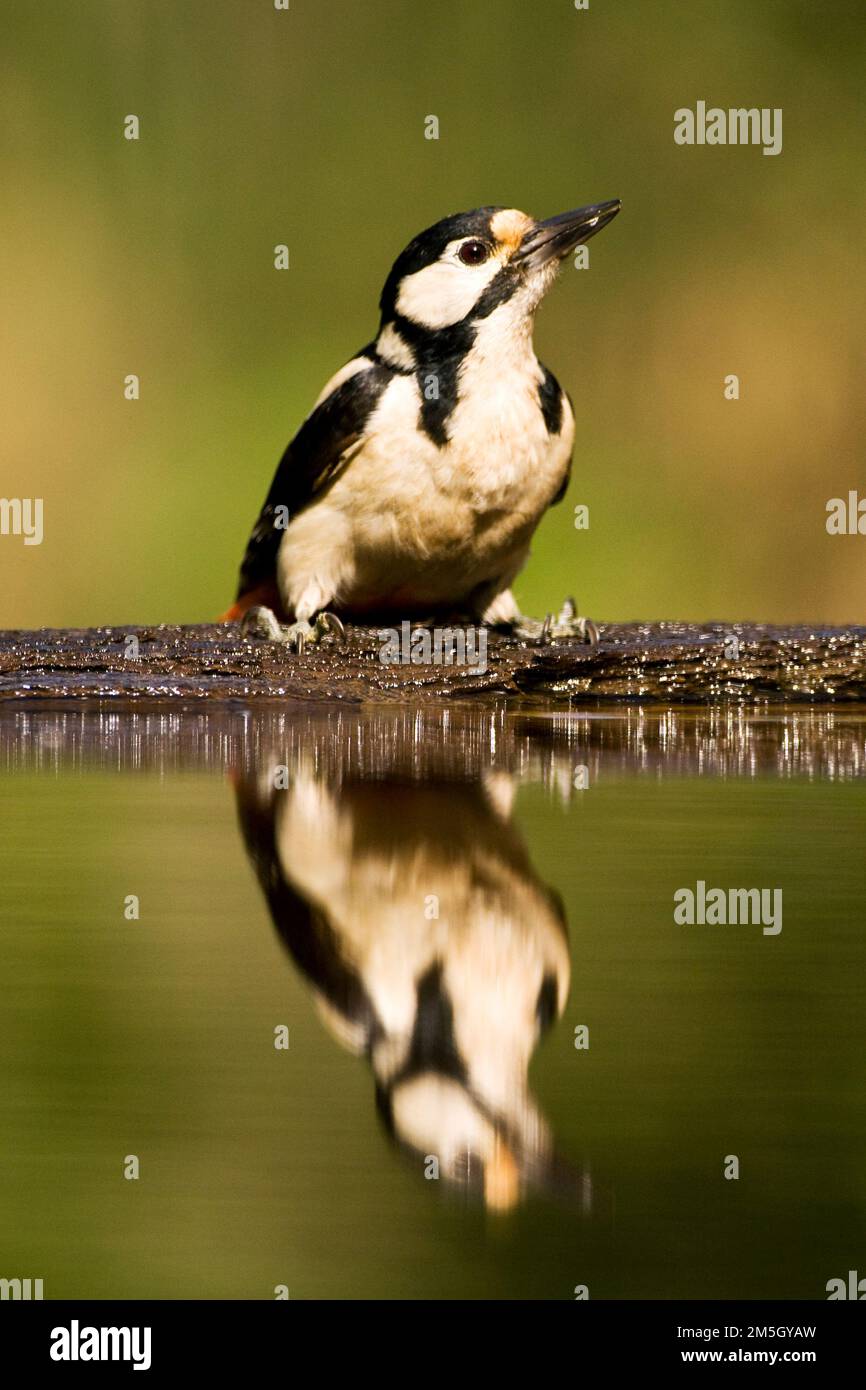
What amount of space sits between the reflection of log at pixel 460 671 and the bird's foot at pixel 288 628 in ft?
1.15

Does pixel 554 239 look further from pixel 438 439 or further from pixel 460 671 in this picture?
pixel 460 671

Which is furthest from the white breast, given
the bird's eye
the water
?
the water

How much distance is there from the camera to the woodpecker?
12.0ft

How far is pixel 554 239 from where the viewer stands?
12.5ft

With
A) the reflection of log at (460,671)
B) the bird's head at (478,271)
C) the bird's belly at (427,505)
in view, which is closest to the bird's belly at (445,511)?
the bird's belly at (427,505)

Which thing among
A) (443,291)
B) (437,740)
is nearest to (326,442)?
(443,291)

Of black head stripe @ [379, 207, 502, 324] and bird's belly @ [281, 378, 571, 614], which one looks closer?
bird's belly @ [281, 378, 571, 614]

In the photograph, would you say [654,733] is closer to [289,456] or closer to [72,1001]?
[289,456]

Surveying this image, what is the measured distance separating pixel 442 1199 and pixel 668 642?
8.41 feet

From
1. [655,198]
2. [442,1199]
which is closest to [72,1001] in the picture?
[442,1199]

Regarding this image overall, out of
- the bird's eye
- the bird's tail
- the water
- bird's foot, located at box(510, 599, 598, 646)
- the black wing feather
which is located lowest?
the water

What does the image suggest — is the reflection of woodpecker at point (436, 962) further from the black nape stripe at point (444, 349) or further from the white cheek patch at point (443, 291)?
the white cheek patch at point (443, 291)

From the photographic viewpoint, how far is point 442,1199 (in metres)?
0.86

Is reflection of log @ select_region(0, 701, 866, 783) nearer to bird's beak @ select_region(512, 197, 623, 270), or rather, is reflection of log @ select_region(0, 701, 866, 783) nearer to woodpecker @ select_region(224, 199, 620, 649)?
woodpecker @ select_region(224, 199, 620, 649)
